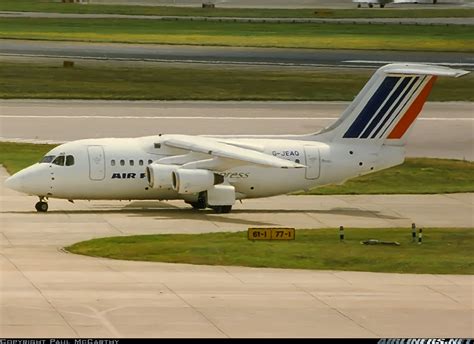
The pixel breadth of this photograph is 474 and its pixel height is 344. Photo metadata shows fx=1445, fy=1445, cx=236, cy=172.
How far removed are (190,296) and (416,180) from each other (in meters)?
27.4

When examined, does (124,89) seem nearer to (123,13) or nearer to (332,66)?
(332,66)

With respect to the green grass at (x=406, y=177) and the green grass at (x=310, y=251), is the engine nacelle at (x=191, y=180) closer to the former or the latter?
the green grass at (x=310, y=251)

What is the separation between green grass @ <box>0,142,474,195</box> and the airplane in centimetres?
417

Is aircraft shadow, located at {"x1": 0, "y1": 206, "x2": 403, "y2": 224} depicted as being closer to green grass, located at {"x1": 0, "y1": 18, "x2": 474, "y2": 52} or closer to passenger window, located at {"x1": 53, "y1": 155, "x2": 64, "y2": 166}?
passenger window, located at {"x1": 53, "y1": 155, "x2": 64, "y2": 166}

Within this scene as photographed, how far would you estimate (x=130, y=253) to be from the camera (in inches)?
1597

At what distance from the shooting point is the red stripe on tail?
52.9 meters

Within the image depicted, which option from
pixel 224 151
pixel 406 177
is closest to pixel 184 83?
pixel 406 177

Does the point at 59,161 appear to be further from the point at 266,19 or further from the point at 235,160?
the point at 266,19

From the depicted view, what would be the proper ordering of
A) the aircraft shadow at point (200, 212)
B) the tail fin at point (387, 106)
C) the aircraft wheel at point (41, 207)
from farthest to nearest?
the tail fin at point (387, 106)
the aircraft wheel at point (41, 207)
the aircraft shadow at point (200, 212)

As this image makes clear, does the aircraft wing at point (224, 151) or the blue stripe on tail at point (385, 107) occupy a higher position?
the blue stripe on tail at point (385, 107)

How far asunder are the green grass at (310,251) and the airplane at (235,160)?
19.0 feet

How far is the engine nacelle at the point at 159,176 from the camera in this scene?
164ft

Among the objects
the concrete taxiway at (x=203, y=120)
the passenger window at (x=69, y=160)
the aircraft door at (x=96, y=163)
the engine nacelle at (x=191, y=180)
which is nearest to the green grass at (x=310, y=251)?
the engine nacelle at (x=191, y=180)

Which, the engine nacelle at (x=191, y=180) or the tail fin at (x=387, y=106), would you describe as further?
the tail fin at (x=387, y=106)
